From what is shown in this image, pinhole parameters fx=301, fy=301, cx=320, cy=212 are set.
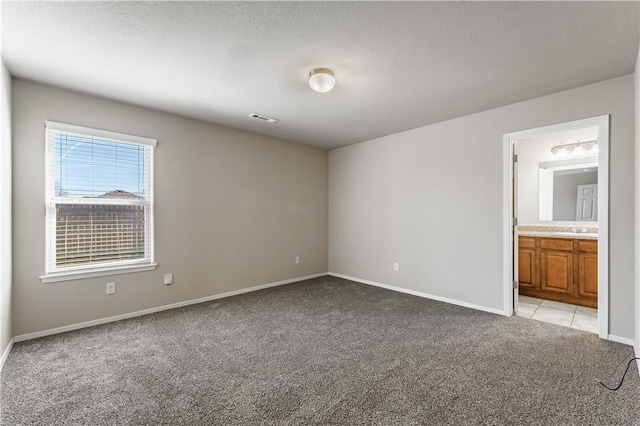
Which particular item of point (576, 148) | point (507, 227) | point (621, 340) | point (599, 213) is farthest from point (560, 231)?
point (621, 340)

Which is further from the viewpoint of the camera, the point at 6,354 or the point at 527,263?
the point at 527,263

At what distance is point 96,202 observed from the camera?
10.7ft

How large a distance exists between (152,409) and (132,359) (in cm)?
82

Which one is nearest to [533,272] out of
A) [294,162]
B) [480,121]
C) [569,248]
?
[569,248]

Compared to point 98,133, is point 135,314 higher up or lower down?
lower down

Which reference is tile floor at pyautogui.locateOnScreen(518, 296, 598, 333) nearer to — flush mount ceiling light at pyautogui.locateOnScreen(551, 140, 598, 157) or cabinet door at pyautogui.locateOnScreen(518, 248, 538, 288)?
cabinet door at pyautogui.locateOnScreen(518, 248, 538, 288)

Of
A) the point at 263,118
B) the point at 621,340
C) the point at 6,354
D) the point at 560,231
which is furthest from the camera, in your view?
the point at 560,231

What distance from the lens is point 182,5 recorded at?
183 cm

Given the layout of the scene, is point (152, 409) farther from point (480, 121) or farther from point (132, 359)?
point (480, 121)

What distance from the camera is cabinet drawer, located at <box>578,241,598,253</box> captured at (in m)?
3.74

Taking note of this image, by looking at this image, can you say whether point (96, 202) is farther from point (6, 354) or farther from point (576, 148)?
point (576, 148)

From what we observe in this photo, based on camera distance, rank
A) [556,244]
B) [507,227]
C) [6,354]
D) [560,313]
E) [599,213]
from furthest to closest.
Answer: [556,244]
[560,313]
[507,227]
[599,213]
[6,354]

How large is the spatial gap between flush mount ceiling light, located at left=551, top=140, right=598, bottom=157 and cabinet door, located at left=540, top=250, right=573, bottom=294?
1.51 metres

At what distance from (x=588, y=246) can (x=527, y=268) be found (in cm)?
77
